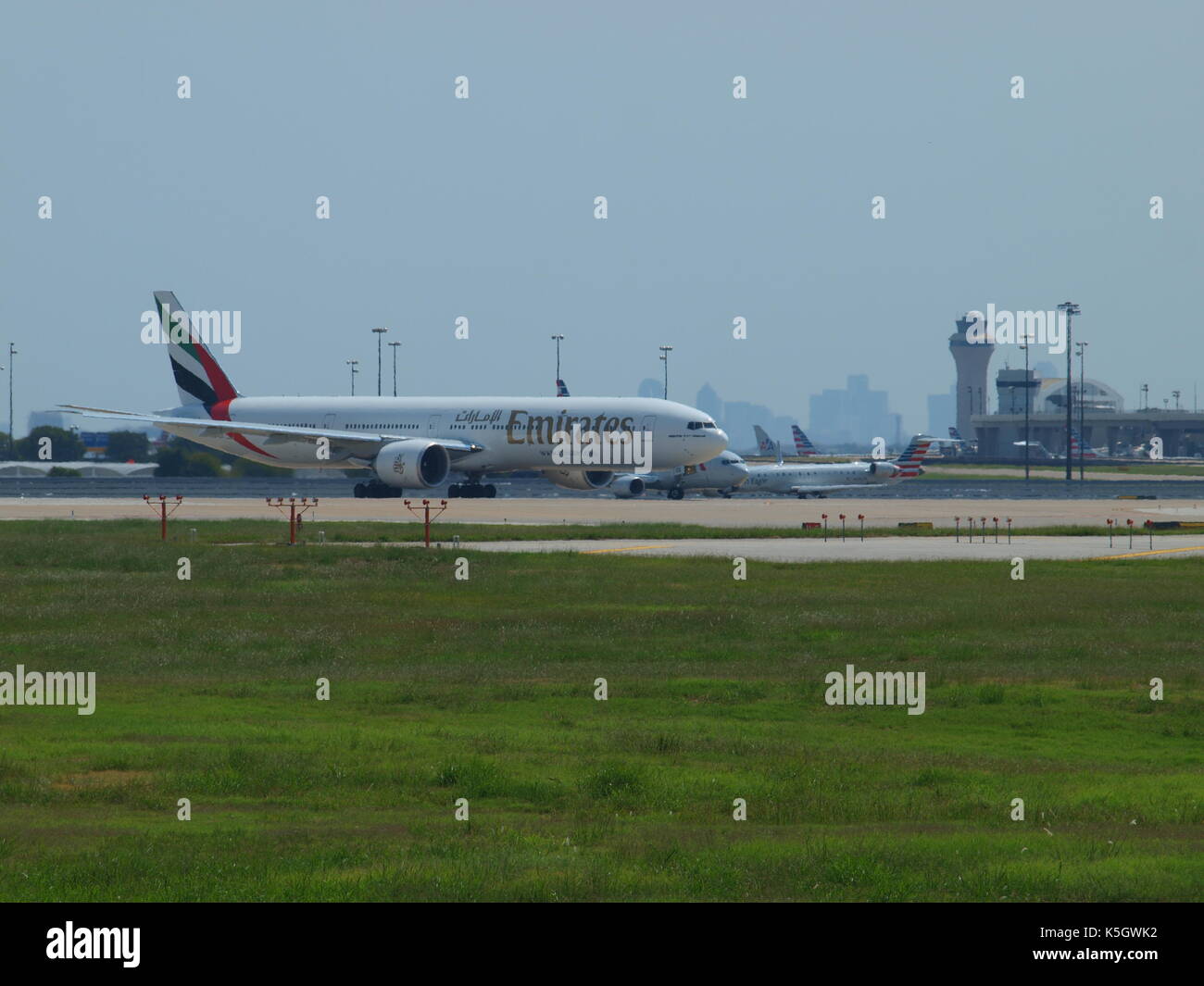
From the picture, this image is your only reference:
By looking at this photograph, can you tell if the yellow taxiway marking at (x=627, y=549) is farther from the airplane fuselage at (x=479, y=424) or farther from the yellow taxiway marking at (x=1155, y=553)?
the airplane fuselage at (x=479, y=424)

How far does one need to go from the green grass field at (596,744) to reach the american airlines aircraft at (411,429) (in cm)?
4310

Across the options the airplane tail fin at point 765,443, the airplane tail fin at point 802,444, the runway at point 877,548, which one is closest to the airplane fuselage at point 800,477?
the runway at point 877,548

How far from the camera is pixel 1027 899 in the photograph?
12.2 meters

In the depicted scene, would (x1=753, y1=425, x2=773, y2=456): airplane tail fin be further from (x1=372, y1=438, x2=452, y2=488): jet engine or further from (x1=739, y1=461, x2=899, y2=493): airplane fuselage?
(x1=372, y1=438, x2=452, y2=488): jet engine

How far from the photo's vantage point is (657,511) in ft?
251

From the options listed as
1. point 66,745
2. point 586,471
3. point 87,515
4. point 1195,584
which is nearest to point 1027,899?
point 66,745

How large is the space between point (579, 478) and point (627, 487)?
233 inches

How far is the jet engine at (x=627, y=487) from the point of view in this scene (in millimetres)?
92312

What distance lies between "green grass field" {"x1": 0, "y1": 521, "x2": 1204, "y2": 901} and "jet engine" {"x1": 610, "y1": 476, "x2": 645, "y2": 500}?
5312 cm

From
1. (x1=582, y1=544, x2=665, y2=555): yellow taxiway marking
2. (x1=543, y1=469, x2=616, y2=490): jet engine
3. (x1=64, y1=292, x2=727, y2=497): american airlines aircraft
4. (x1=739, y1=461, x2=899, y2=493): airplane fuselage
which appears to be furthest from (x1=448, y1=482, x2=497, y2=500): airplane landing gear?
(x1=582, y1=544, x2=665, y2=555): yellow taxiway marking

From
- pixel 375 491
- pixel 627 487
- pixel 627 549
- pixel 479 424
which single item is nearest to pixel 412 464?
pixel 479 424

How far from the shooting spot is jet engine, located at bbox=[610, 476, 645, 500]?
92312 mm

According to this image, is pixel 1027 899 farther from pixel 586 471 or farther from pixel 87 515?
pixel 586 471

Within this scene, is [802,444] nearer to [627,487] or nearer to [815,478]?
[815,478]
